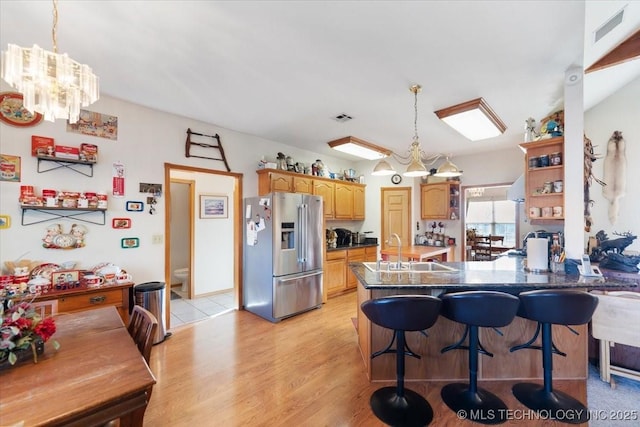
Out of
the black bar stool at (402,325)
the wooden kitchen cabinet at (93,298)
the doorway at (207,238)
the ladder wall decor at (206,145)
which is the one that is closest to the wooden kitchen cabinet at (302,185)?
the doorway at (207,238)

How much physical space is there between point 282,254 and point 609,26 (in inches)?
137

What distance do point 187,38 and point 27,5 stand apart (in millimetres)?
875

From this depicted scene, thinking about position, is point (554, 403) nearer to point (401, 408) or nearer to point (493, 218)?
point (401, 408)

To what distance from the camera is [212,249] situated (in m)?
5.01

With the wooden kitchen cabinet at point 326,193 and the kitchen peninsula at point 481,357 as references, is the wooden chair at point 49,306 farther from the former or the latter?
the wooden kitchen cabinet at point 326,193

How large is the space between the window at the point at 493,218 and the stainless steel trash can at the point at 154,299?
8.94 meters

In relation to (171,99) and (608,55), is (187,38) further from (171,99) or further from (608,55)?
(608,55)

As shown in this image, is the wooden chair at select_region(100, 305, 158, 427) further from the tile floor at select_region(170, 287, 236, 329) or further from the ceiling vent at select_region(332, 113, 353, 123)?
the ceiling vent at select_region(332, 113, 353, 123)

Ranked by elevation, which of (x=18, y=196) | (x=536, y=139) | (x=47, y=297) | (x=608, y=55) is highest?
(x=608, y=55)

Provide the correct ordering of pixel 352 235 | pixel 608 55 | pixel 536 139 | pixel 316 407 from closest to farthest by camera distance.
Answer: pixel 608 55, pixel 316 407, pixel 536 139, pixel 352 235

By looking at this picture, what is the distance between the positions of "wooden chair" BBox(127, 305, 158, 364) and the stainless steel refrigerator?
6.60 ft

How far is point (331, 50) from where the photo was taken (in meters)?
2.13

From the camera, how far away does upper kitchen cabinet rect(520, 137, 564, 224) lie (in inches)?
107

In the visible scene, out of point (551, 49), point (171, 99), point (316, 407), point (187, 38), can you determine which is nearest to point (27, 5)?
point (187, 38)
